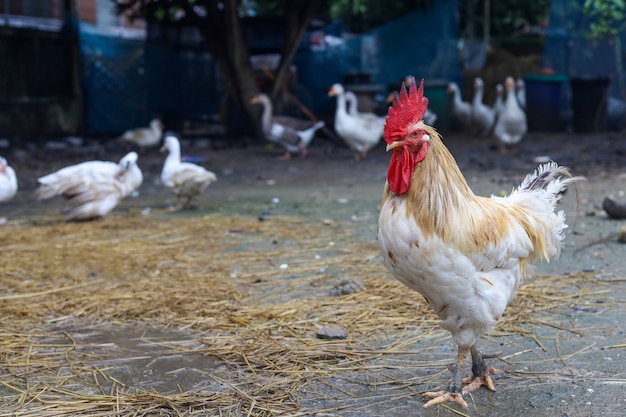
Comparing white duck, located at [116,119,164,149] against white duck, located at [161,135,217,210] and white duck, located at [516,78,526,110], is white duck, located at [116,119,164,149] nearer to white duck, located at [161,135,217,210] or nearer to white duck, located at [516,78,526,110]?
white duck, located at [161,135,217,210]

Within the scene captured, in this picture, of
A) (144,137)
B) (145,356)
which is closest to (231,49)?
(144,137)

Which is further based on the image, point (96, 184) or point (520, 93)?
point (520, 93)

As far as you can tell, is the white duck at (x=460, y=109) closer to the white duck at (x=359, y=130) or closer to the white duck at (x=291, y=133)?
the white duck at (x=359, y=130)

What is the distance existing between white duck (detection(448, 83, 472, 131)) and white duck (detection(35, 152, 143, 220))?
10338 millimetres

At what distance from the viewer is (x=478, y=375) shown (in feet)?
11.5

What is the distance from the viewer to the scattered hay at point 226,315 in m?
3.45

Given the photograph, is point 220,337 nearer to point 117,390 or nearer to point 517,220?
point 117,390

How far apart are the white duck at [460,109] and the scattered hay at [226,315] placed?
10029 mm

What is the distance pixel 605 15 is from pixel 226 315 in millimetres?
10330

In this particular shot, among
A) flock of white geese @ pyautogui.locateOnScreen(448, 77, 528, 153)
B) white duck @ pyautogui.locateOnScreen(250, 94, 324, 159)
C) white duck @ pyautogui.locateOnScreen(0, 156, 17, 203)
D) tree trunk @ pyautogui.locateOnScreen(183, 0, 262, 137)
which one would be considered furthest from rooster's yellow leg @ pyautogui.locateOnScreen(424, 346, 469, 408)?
tree trunk @ pyautogui.locateOnScreen(183, 0, 262, 137)

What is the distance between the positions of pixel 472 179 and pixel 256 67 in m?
9.91

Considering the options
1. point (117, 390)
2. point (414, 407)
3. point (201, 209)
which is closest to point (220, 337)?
point (117, 390)

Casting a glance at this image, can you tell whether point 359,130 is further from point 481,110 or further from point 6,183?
point 6,183

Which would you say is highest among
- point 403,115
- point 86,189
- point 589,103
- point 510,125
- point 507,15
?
point 507,15
